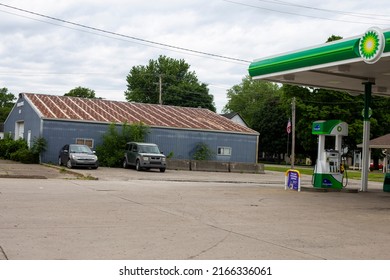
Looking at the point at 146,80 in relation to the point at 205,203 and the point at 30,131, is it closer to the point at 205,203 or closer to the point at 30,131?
the point at 30,131

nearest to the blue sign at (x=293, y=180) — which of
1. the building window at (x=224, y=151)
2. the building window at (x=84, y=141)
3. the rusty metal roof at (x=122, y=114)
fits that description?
the building window at (x=84, y=141)

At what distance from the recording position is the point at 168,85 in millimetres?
88500

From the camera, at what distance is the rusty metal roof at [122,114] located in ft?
127

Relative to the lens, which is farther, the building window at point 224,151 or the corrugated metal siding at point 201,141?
the building window at point 224,151

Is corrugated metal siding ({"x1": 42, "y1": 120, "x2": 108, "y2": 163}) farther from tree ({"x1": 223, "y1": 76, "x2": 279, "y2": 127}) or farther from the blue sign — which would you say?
tree ({"x1": 223, "y1": 76, "x2": 279, "y2": 127})

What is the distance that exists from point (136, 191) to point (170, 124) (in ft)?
77.2

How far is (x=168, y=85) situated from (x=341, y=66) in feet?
231

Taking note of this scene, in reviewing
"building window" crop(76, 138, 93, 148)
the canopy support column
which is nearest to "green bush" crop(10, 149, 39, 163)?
"building window" crop(76, 138, 93, 148)

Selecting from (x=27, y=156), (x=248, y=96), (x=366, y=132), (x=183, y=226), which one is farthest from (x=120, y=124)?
(x=248, y=96)

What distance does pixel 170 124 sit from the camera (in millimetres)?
41656

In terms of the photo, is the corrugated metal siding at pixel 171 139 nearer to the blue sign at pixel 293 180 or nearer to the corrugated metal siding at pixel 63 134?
the corrugated metal siding at pixel 63 134

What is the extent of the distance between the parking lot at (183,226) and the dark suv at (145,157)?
15.1 meters

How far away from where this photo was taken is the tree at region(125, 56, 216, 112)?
87.3m
